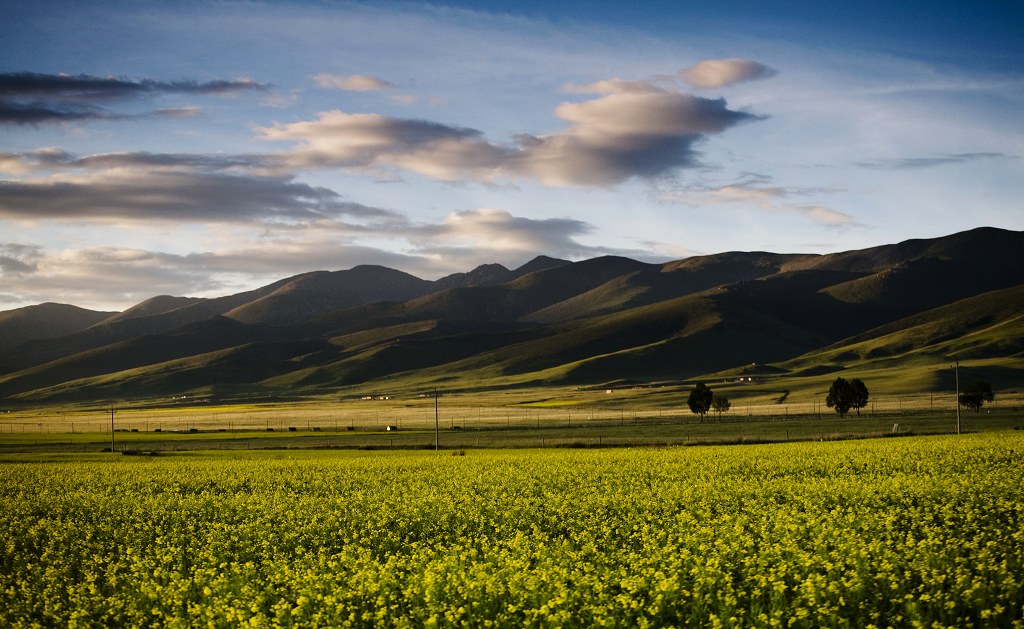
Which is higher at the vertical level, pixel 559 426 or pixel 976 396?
pixel 976 396

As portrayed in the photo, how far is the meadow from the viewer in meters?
14.3

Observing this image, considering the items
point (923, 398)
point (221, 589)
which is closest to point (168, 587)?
point (221, 589)

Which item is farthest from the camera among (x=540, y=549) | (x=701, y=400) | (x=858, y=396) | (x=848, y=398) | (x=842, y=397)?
(x=701, y=400)

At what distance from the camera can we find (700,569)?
15.3 metres

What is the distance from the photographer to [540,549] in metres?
17.7

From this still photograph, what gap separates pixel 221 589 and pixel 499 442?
207 feet

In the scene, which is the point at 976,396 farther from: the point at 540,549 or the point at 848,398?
the point at 540,549

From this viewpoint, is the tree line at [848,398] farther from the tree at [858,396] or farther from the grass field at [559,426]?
the grass field at [559,426]

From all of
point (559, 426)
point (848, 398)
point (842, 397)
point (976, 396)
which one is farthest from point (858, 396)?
point (559, 426)

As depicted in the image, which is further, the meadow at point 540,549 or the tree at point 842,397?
the tree at point 842,397

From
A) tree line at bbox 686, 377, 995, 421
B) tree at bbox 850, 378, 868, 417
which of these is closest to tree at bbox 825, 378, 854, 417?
tree line at bbox 686, 377, 995, 421

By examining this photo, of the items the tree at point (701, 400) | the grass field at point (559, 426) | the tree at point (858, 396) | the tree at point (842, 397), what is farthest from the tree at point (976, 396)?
the tree at point (701, 400)

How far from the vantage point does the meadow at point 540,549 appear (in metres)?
14.3

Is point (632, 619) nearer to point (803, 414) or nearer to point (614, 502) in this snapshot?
point (614, 502)
